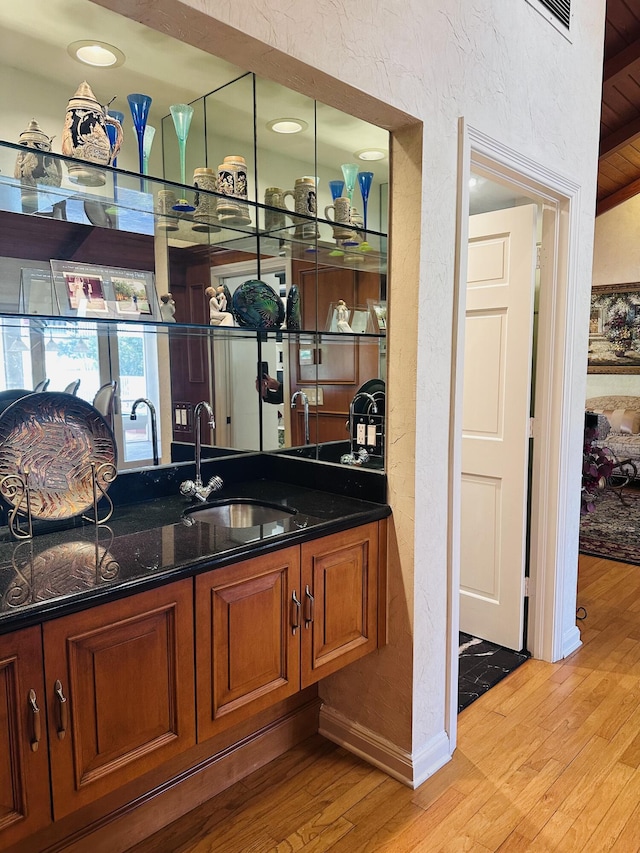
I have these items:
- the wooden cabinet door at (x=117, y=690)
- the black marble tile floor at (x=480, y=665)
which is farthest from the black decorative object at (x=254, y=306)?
the black marble tile floor at (x=480, y=665)

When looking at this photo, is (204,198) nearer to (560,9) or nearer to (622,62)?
(560,9)

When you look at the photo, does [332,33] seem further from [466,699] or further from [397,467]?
[466,699]

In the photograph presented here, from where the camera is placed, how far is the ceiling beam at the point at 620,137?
19.5 ft

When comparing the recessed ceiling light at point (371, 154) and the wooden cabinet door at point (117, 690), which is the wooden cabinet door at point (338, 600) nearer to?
the wooden cabinet door at point (117, 690)

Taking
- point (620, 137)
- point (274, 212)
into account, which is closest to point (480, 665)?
point (274, 212)

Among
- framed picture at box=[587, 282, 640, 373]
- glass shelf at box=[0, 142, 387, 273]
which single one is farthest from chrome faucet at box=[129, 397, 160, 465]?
framed picture at box=[587, 282, 640, 373]

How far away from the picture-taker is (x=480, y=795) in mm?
2008

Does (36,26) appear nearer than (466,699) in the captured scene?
Yes

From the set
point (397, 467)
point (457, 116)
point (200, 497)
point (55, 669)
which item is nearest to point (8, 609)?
point (55, 669)

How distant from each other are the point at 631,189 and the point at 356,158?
6.49 metres

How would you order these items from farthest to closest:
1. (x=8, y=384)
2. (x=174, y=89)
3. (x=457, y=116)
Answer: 1. (x=174, y=89)
2. (x=457, y=116)
3. (x=8, y=384)

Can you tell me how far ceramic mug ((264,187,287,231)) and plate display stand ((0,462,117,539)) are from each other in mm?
1127

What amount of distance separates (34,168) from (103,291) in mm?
393

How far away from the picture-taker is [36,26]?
73.2 inches
